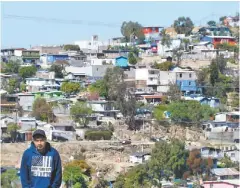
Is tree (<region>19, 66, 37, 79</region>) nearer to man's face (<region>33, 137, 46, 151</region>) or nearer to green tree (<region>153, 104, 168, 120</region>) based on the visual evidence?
green tree (<region>153, 104, 168, 120</region>)

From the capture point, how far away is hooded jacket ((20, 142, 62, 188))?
1.79 metres

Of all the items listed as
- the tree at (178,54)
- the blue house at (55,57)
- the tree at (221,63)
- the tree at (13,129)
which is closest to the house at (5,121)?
the tree at (13,129)

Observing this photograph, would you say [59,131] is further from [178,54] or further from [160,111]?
[178,54]

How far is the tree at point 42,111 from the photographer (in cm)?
1276

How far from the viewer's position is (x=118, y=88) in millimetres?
13797

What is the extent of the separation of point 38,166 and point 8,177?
697 cm

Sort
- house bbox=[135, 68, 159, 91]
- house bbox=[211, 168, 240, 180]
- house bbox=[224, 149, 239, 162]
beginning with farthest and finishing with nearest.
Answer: house bbox=[135, 68, 159, 91]
house bbox=[224, 149, 239, 162]
house bbox=[211, 168, 240, 180]

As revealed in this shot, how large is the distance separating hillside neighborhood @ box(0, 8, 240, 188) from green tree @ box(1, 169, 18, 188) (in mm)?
16

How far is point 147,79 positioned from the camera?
1564cm


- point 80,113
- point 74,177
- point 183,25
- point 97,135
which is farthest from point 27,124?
point 183,25

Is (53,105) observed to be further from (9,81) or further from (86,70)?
(86,70)

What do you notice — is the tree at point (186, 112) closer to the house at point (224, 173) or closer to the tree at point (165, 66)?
the house at point (224, 173)

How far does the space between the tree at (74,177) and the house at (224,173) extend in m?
1.94

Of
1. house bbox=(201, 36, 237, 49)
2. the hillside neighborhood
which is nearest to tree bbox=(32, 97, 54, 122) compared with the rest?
the hillside neighborhood
